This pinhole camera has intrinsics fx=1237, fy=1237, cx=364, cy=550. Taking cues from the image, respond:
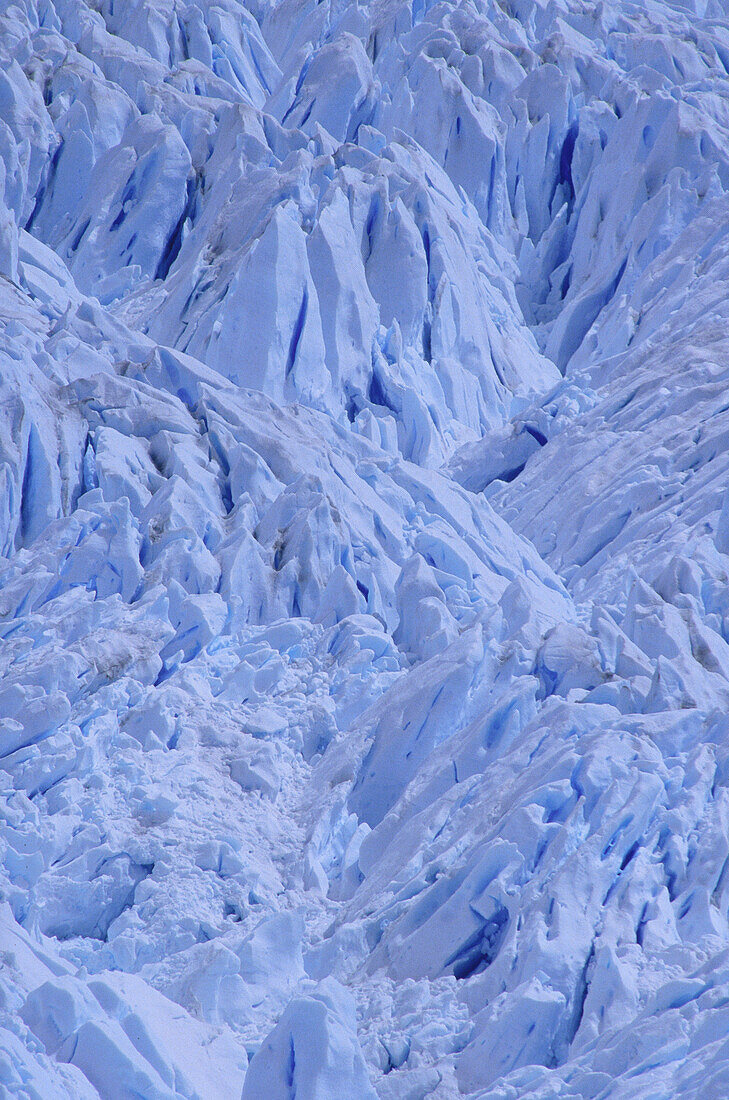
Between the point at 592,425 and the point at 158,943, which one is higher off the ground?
the point at 592,425

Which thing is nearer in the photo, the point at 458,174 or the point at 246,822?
the point at 246,822

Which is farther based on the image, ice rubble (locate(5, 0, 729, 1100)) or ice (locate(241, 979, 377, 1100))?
ice rubble (locate(5, 0, 729, 1100))

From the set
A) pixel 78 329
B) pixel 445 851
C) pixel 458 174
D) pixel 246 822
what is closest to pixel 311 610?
pixel 246 822

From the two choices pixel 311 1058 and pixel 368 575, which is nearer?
pixel 311 1058

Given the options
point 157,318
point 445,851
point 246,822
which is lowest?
point 157,318

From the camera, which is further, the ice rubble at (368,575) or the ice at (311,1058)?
the ice rubble at (368,575)

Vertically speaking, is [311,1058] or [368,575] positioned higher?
[311,1058]

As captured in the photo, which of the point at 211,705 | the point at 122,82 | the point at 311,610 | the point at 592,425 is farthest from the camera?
the point at 122,82

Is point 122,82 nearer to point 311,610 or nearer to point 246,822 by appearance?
point 311,610
